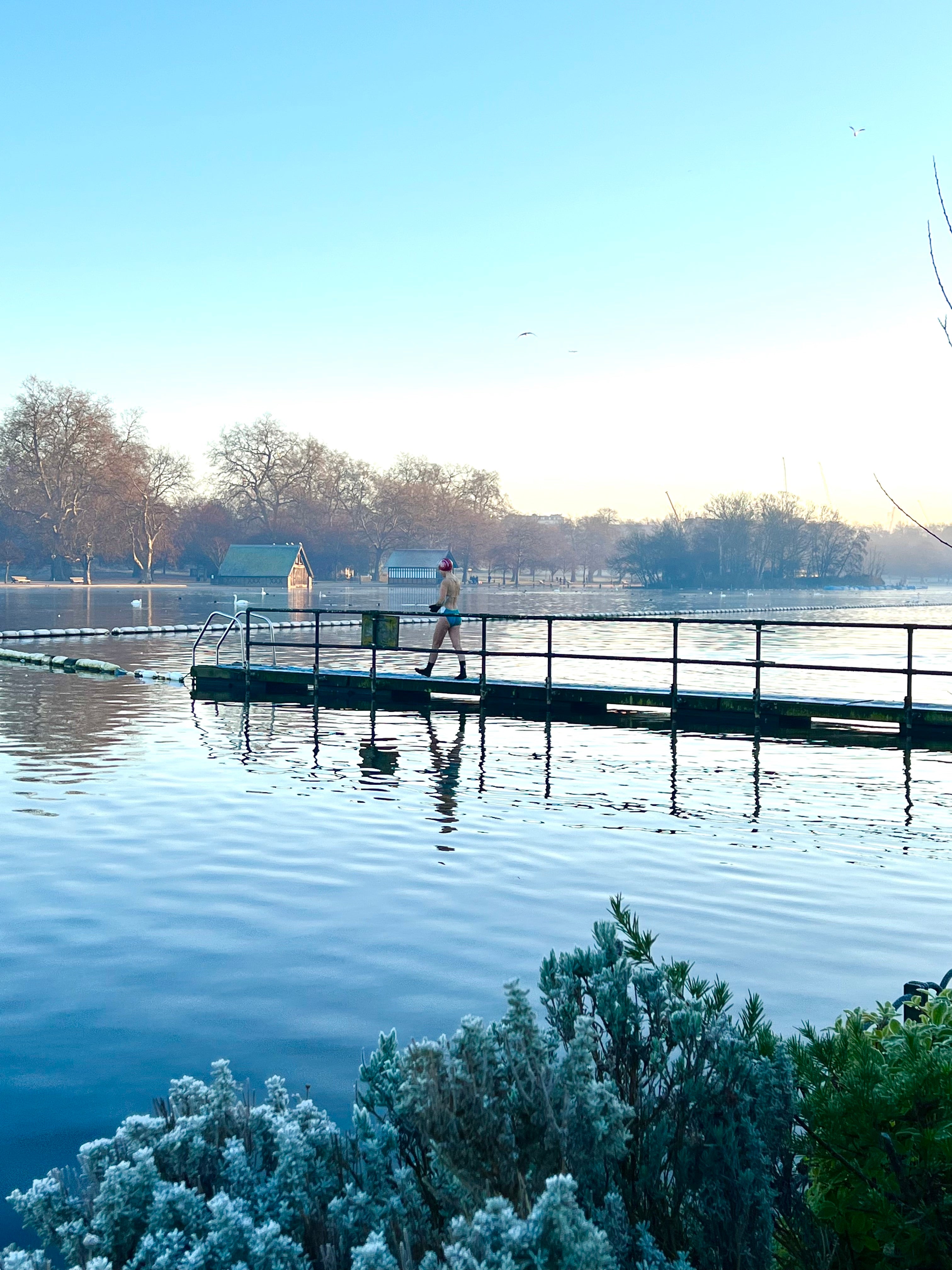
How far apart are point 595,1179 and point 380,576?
165 metres

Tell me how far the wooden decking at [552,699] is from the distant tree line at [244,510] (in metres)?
105

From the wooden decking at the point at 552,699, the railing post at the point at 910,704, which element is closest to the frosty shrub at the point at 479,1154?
the railing post at the point at 910,704

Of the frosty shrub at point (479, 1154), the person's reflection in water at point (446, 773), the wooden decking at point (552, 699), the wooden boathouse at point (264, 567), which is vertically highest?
the wooden boathouse at point (264, 567)

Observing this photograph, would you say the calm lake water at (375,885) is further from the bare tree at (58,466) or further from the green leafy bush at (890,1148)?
the bare tree at (58,466)

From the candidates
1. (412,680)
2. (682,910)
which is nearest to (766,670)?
(412,680)

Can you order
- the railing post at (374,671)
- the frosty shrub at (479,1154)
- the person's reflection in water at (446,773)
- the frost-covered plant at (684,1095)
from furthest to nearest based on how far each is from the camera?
the railing post at (374,671) < the person's reflection in water at (446,773) < the frost-covered plant at (684,1095) < the frosty shrub at (479,1154)

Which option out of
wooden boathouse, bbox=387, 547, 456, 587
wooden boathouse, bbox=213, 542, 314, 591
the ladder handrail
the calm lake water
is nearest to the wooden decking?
the ladder handrail

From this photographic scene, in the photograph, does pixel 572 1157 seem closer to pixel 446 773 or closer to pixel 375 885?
pixel 375 885

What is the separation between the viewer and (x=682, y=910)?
902 centimetres

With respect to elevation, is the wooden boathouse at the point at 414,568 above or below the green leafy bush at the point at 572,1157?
above

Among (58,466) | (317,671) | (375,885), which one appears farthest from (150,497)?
(375,885)

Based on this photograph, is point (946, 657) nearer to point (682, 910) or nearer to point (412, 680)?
point (412, 680)

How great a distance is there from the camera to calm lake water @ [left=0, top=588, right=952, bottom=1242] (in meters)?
6.64

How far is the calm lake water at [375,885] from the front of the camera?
664cm
